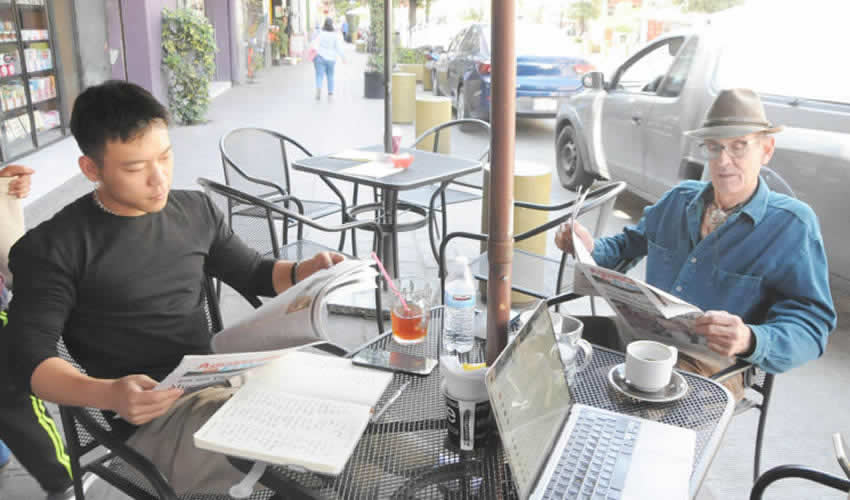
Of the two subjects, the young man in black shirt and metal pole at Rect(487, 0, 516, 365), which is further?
the young man in black shirt

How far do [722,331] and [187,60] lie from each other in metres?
10.2

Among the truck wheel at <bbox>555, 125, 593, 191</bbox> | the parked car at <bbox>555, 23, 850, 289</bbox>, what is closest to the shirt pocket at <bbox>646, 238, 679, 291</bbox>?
the parked car at <bbox>555, 23, 850, 289</bbox>

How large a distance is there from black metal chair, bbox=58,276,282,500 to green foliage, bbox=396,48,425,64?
17.5 meters

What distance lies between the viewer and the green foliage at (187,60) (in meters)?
10.2

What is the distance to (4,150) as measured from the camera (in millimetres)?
6871

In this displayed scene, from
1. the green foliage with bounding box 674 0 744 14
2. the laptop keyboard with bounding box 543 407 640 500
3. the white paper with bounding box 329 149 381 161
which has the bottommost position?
the laptop keyboard with bounding box 543 407 640 500

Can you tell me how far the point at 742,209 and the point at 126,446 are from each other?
1.86 metres

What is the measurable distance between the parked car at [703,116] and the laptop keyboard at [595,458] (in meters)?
2.71

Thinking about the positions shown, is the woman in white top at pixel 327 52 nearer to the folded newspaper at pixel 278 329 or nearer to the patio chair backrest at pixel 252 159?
the patio chair backrest at pixel 252 159

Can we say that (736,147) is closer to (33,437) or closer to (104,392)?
(104,392)

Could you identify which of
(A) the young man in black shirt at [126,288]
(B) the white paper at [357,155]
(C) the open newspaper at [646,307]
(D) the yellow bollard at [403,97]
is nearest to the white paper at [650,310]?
(C) the open newspaper at [646,307]

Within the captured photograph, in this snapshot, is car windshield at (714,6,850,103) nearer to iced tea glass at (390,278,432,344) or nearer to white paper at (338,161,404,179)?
white paper at (338,161,404,179)

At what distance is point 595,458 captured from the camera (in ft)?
4.51

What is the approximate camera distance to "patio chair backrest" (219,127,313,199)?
4.09 meters
